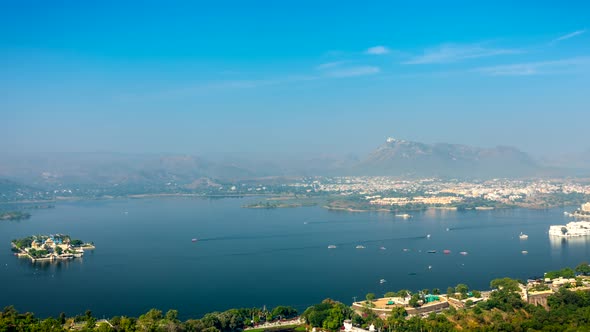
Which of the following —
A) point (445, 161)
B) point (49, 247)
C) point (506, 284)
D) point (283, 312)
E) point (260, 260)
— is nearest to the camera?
point (283, 312)

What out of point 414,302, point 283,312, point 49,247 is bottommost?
point 283,312

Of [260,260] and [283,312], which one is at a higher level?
[260,260]

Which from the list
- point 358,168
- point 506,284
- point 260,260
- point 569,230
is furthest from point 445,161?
point 506,284

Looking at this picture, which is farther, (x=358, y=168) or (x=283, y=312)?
(x=358, y=168)

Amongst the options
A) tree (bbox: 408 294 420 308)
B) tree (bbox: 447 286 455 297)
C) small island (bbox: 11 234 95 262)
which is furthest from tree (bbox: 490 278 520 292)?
small island (bbox: 11 234 95 262)

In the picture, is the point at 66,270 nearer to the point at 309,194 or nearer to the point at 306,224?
the point at 306,224

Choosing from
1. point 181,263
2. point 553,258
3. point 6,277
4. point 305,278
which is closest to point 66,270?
point 6,277

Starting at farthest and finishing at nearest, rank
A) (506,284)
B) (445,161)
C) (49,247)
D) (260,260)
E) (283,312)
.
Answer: (445,161)
(49,247)
(260,260)
(506,284)
(283,312)

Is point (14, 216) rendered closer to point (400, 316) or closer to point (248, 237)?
point (248, 237)
